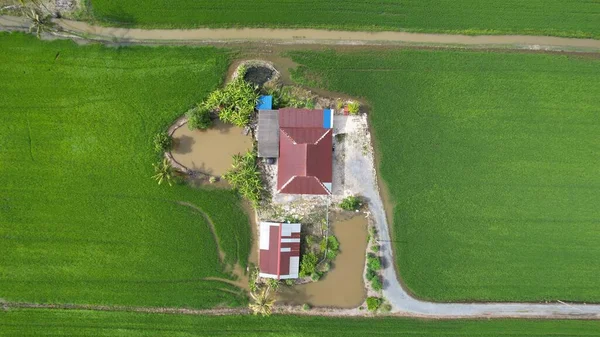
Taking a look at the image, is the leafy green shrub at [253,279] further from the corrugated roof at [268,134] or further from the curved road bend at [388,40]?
the curved road bend at [388,40]

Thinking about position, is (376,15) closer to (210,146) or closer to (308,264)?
(210,146)

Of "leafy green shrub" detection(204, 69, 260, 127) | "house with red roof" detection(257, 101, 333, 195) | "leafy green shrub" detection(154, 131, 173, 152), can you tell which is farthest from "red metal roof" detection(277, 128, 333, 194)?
"leafy green shrub" detection(154, 131, 173, 152)

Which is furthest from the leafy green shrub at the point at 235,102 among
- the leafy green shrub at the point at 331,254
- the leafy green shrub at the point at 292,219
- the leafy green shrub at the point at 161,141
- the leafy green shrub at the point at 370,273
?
the leafy green shrub at the point at 370,273

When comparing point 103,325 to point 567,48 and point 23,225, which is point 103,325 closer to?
point 23,225

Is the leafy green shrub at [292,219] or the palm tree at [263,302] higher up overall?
the leafy green shrub at [292,219]

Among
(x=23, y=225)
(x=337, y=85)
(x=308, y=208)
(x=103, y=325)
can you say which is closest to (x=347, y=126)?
(x=337, y=85)

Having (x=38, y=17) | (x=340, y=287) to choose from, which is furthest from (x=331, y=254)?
(x=38, y=17)
